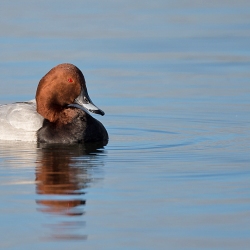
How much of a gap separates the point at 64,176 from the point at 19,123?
222 cm

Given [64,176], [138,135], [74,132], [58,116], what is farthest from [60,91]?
[64,176]

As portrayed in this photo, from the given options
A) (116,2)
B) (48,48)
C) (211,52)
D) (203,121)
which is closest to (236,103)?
(203,121)

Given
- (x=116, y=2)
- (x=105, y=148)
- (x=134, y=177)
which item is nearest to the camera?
(x=134, y=177)

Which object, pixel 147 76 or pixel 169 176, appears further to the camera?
pixel 147 76

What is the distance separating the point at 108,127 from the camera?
11.0 metres

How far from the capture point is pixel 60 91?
33.9 ft

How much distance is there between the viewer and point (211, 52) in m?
15.5

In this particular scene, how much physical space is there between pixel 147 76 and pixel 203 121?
293 centimetres

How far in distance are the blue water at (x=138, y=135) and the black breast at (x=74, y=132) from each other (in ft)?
0.64

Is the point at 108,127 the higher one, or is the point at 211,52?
the point at 211,52

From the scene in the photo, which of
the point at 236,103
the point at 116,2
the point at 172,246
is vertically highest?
the point at 116,2

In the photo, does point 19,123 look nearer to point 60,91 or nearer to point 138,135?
point 60,91

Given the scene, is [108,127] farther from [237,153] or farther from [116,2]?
[116,2]

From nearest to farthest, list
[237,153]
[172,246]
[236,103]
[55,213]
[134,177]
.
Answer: [172,246] → [55,213] → [134,177] → [237,153] → [236,103]
